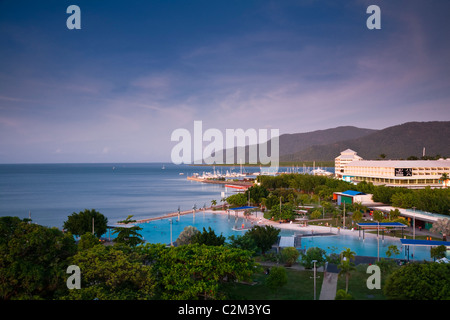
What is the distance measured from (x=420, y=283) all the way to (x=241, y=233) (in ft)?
70.8

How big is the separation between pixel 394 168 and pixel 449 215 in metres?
30.0

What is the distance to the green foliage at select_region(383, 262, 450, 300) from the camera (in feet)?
43.2

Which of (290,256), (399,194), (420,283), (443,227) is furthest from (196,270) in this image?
(399,194)

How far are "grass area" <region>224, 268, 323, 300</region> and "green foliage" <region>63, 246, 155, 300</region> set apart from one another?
3854mm

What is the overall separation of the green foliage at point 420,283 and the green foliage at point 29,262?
1415 centimetres

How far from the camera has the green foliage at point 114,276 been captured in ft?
42.8

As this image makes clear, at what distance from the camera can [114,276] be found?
13.6 meters

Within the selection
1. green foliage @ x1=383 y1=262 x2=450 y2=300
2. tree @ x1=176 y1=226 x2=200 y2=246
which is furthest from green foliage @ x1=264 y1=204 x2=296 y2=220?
green foliage @ x1=383 y1=262 x2=450 y2=300

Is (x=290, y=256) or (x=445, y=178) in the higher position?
(x=445, y=178)

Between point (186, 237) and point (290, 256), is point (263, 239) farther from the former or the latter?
point (186, 237)

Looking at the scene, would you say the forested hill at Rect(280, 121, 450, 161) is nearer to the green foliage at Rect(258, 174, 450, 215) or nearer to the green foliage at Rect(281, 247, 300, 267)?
Answer: the green foliage at Rect(258, 174, 450, 215)

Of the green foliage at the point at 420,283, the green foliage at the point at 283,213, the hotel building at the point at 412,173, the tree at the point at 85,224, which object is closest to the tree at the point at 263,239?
the green foliage at the point at 420,283
